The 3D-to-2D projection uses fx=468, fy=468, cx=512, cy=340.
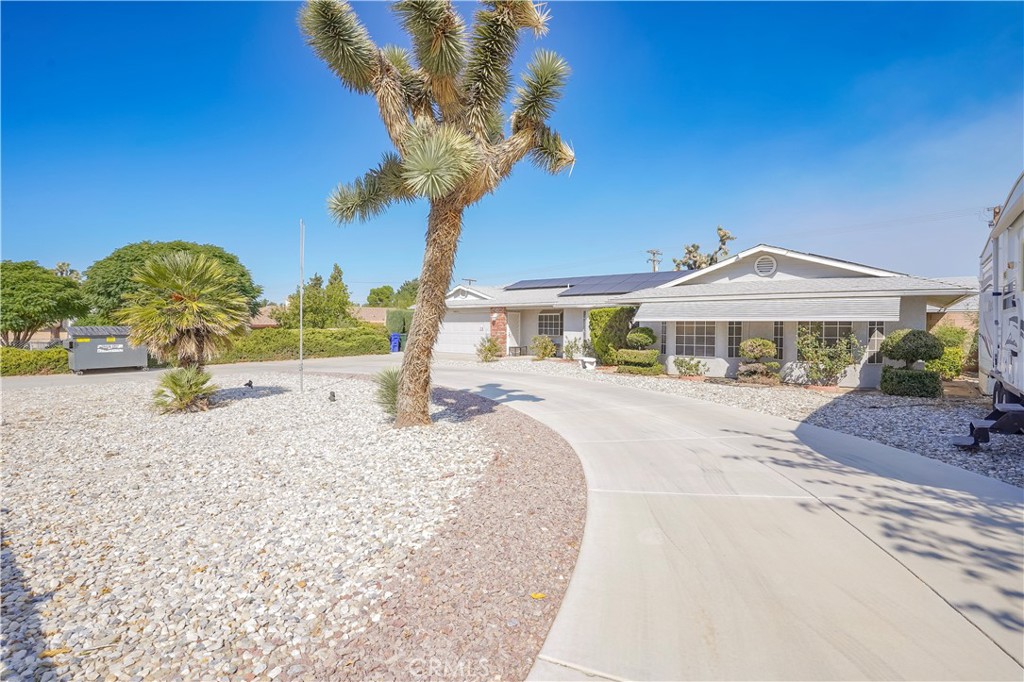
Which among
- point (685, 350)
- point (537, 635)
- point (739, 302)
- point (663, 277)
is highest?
point (663, 277)

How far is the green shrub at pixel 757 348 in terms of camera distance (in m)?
13.8

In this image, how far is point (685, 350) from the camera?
16219mm

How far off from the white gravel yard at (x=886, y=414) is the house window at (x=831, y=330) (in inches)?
82.7

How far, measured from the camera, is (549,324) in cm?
2280

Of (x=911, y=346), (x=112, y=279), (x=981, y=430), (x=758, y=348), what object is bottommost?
(x=981, y=430)

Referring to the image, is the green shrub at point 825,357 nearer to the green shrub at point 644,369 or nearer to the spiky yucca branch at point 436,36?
the green shrub at point 644,369

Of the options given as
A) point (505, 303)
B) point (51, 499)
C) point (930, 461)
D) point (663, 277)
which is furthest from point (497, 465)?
point (663, 277)

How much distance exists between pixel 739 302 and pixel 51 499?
1569cm

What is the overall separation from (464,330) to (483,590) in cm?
2187

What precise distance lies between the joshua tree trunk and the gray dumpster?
1533cm

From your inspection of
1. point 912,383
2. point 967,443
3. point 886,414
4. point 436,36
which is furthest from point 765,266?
point 436,36

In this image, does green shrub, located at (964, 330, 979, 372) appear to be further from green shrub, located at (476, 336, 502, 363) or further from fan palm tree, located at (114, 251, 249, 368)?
fan palm tree, located at (114, 251, 249, 368)

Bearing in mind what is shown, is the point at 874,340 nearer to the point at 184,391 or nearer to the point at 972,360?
the point at 972,360

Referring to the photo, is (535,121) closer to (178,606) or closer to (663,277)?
(178,606)
